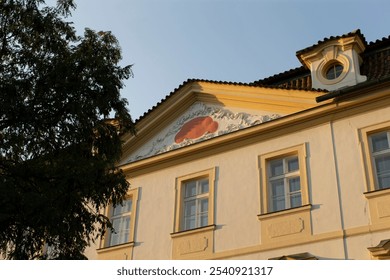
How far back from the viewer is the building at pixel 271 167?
460 inches

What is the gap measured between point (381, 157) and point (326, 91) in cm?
204

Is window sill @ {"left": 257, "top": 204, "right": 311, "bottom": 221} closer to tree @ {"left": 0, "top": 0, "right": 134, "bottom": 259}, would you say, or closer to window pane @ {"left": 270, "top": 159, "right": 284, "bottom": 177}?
window pane @ {"left": 270, "top": 159, "right": 284, "bottom": 177}

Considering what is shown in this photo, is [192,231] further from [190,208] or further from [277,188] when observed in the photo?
[277,188]

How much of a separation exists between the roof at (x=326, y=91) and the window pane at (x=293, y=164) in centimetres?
166

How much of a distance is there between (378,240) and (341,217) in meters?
0.91

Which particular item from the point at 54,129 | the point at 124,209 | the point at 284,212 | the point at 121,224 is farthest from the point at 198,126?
the point at 54,129

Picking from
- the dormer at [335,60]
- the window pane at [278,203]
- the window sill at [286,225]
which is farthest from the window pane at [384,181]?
the dormer at [335,60]

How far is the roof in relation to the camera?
43.6 feet

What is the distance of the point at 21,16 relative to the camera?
904 centimetres

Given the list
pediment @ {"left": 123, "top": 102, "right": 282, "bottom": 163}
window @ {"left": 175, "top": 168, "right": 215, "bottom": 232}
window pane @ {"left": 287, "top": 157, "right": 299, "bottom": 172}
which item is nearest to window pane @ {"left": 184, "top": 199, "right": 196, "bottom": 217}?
window @ {"left": 175, "top": 168, "right": 215, "bottom": 232}

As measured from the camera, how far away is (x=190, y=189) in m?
14.4
